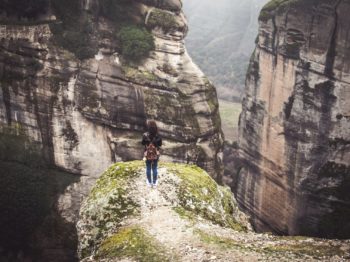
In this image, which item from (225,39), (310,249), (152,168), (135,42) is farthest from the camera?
(225,39)

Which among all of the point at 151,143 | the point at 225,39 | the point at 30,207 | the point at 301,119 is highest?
the point at 151,143

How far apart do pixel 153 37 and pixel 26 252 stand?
22.2 m

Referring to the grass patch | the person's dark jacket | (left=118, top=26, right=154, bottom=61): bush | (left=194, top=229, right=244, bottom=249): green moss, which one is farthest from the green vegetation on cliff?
the grass patch

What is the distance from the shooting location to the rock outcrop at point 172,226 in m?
13.8

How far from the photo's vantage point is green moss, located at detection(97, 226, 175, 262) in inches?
541

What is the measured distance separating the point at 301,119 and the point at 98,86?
18.4m

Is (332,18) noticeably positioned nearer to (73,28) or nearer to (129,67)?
(129,67)

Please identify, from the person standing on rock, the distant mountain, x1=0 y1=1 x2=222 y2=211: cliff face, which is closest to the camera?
the person standing on rock

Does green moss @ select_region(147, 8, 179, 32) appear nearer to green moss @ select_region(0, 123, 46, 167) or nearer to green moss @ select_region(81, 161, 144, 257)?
green moss @ select_region(0, 123, 46, 167)

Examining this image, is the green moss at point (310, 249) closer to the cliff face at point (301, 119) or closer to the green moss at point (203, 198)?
the green moss at point (203, 198)

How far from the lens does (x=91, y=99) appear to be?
40.3 meters

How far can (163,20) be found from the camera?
40.3 m

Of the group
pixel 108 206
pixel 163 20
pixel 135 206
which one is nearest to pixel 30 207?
pixel 163 20

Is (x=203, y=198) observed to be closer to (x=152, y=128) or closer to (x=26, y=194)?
(x=152, y=128)
